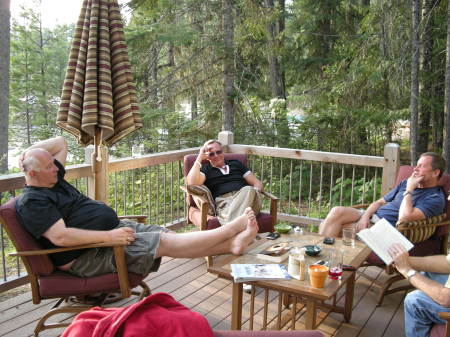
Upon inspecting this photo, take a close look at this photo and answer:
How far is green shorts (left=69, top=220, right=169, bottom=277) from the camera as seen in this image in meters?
2.46

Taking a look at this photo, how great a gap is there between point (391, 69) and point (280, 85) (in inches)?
153

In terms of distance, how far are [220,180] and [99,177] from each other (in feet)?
4.01

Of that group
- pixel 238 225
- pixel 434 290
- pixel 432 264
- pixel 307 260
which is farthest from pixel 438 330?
pixel 238 225

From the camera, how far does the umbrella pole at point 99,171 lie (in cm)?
326

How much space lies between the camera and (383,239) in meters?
2.37

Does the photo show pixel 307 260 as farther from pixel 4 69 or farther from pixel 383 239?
pixel 4 69

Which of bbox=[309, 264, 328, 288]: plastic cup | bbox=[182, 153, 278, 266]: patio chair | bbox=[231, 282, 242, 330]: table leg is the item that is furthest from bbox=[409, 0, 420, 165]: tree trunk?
bbox=[231, 282, 242, 330]: table leg

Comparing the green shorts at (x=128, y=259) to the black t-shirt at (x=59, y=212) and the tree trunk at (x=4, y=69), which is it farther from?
the tree trunk at (x=4, y=69)

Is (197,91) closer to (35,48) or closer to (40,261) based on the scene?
(35,48)

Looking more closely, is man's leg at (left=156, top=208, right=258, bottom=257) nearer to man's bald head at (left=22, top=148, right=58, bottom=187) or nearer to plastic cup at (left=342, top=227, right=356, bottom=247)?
plastic cup at (left=342, top=227, right=356, bottom=247)

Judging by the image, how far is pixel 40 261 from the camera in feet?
7.75

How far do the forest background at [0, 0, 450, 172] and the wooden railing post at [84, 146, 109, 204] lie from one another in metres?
3.44

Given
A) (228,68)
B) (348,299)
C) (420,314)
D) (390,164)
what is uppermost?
(228,68)

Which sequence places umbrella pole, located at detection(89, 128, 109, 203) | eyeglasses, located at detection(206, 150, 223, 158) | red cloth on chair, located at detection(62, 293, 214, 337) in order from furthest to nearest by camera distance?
1. eyeglasses, located at detection(206, 150, 223, 158)
2. umbrella pole, located at detection(89, 128, 109, 203)
3. red cloth on chair, located at detection(62, 293, 214, 337)
